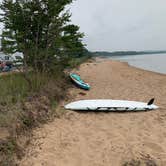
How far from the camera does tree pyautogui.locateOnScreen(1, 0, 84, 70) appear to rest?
762cm

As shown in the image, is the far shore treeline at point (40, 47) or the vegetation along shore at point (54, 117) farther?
the far shore treeline at point (40, 47)

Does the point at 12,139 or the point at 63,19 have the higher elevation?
the point at 63,19

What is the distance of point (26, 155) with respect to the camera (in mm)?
3027

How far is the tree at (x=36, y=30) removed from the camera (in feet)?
25.0

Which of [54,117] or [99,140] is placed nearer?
[99,140]

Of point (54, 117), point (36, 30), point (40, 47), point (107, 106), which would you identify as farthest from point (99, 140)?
point (36, 30)

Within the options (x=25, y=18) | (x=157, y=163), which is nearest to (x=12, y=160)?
(x=157, y=163)

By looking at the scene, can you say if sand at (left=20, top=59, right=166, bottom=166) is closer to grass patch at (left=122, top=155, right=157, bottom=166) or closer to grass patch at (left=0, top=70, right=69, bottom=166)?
grass patch at (left=122, top=155, right=157, bottom=166)

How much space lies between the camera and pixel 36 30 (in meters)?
8.19

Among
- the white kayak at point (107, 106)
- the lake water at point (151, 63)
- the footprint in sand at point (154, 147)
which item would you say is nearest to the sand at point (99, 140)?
the footprint in sand at point (154, 147)

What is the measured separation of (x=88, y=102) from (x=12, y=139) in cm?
277

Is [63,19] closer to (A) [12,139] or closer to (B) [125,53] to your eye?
(A) [12,139]

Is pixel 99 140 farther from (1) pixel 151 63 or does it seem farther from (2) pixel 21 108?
(1) pixel 151 63

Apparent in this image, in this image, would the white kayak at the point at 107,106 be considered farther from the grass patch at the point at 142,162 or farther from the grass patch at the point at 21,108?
the grass patch at the point at 142,162
